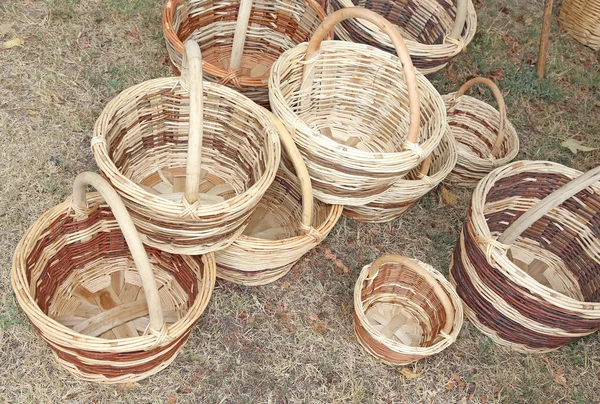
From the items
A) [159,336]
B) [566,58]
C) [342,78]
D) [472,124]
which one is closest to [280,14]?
[342,78]

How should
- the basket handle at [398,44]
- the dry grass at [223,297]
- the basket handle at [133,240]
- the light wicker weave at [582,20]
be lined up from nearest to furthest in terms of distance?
the basket handle at [133,240], the basket handle at [398,44], the dry grass at [223,297], the light wicker weave at [582,20]

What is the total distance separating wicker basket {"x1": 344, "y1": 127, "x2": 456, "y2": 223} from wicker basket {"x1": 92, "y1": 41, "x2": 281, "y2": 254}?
0.52m

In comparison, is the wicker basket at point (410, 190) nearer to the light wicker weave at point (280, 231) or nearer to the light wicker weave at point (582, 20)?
the light wicker weave at point (280, 231)

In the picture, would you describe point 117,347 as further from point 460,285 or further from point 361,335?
point 460,285

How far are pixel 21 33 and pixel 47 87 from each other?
375 millimetres

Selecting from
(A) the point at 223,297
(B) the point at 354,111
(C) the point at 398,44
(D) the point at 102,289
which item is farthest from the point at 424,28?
(D) the point at 102,289

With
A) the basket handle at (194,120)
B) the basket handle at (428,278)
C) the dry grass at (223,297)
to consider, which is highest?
the basket handle at (194,120)

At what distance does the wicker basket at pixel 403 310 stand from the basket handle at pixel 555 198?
0.97 feet

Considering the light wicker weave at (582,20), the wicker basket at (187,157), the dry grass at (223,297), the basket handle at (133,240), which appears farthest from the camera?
the light wicker weave at (582,20)

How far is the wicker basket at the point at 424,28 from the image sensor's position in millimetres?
2264

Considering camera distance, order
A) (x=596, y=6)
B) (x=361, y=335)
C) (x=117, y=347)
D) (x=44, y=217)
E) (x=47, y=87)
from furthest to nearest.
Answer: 1. (x=596, y=6)
2. (x=47, y=87)
3. (x=361, y=335)
4. (x=44, y=217)
5. (x=117, y=347)

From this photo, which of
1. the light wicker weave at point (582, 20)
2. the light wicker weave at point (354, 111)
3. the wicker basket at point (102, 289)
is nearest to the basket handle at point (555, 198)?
the light wicker weave at point (354, 111)

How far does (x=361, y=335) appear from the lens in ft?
6.55

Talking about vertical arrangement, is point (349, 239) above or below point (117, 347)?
below
